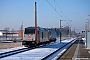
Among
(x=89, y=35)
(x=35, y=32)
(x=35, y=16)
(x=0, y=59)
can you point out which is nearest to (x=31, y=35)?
(x=35, y=32)

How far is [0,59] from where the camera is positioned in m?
18.2

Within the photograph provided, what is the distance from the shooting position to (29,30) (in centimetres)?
3603

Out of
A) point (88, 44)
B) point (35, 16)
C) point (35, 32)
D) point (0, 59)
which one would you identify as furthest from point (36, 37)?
point (0, 59)

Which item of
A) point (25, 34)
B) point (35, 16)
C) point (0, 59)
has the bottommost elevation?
point (0, 59)

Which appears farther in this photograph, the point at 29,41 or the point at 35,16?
the point at 35,16

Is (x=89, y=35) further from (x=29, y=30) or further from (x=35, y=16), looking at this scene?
(x=35, y=16)

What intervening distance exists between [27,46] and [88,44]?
33.1 feet

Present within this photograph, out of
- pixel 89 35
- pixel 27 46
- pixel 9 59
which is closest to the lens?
pixel 9 59

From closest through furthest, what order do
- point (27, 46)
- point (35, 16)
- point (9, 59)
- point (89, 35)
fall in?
point (9, 59)
point (89, 35)
point (27, 46)
point (35, 16)

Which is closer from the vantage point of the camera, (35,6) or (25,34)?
(25,34)

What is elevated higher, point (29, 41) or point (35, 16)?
point (35, 16)

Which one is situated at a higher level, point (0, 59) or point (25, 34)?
point (25, 34)

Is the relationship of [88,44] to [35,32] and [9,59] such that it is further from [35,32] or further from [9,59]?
[9,59]

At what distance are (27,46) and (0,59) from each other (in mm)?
19017
